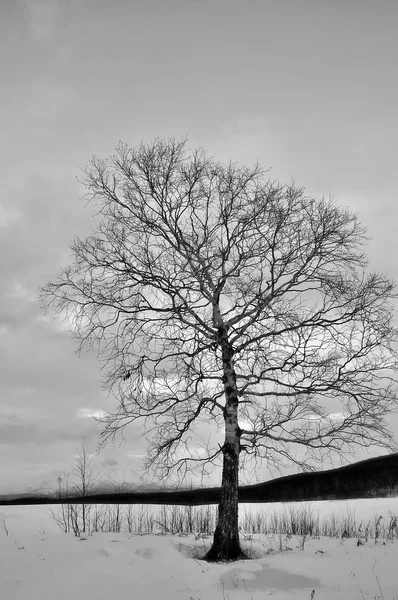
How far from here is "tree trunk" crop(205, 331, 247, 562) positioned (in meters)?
10.9

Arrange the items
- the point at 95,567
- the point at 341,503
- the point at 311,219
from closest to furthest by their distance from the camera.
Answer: the point at 95,567 → the point at 311,219 → the point at 341,503

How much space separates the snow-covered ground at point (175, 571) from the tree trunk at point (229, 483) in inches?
30.8

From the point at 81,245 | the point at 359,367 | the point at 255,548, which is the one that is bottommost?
the point at 255,548

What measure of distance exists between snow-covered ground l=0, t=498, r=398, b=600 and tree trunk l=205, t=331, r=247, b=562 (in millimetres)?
783

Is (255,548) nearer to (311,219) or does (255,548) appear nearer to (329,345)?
(329,345)

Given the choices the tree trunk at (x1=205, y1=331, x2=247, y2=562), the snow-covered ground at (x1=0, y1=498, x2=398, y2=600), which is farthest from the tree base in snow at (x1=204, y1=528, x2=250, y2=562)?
the snow-covered ground at (x1=0, y1=498, x2=398, y2=600)

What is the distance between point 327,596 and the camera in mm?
7664

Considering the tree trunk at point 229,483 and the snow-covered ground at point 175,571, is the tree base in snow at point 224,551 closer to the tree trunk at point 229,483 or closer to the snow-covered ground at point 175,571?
the tree trunk at point 229,483

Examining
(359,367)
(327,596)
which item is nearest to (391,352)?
(359,367)

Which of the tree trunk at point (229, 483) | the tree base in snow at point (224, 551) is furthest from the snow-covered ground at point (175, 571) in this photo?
the tree trunk at point (229, 483)

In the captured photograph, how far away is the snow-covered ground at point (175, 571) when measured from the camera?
795 cm

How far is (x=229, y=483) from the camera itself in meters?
11.4

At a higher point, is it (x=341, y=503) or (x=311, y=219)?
(x=311, y=219)

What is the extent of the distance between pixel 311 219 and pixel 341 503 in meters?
12.1
